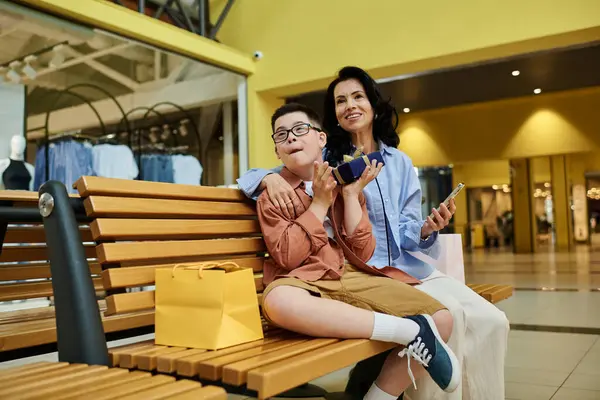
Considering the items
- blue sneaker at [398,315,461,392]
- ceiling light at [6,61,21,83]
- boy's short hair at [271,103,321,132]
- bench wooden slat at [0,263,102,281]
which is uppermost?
ceiling light at [6,61,21,83]

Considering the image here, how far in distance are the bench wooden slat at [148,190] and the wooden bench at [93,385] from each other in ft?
1.82

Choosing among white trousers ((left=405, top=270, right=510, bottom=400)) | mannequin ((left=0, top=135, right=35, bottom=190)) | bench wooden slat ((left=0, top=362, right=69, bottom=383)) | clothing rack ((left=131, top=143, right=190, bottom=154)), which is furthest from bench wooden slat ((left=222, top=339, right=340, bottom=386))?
clothing rack ((left=131, top=143, right=190, bottom=154))

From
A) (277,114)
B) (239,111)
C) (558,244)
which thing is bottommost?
(558,244)

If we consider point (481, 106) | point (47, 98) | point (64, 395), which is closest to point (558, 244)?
point (481, 106)

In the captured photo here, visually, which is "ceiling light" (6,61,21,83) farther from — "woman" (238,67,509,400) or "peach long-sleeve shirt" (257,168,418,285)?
"peach long-sleeve shirt" (257,168,418,285)

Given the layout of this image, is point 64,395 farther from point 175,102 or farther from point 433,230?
point 175,102

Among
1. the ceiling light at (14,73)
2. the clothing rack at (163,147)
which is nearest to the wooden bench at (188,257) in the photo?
the ceiling light at (14,73)

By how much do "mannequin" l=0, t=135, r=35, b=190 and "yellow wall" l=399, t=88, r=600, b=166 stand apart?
10090 mm

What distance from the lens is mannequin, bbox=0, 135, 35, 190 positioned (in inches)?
241

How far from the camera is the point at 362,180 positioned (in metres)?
2.10

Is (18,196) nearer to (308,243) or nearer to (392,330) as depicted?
(308,243)

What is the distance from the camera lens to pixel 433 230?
92.9 inches

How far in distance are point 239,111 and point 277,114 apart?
Result: 18.5 feet

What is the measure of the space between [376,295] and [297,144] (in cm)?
62
